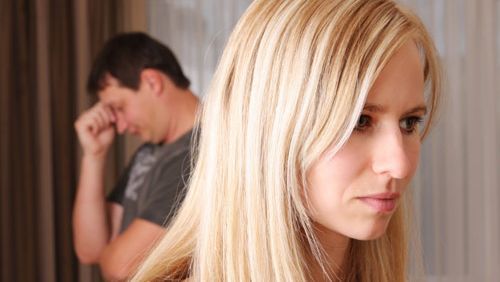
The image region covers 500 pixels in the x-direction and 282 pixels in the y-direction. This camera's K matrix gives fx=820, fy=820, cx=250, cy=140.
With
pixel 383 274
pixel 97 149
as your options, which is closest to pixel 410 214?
pixel 383 274

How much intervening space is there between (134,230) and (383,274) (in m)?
0.83

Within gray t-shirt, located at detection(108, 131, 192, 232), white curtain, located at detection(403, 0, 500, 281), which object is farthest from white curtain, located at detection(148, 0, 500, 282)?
gray t-shirt, located at detection(108, 131, 192, 232)

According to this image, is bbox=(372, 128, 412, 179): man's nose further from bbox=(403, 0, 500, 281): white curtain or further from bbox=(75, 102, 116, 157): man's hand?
bbox=(403, 0, 500, 281): white curtain

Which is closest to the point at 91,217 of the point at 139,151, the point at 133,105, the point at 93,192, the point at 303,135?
the point at 93,192

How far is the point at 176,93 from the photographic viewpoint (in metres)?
2.23

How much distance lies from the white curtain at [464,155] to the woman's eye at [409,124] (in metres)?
1.96

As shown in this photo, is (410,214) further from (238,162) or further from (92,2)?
(92,2)

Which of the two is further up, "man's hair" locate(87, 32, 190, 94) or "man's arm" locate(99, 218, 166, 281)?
"man's hair" locate(87, 32, 190, 94)

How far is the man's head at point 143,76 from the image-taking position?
2225 millimetres

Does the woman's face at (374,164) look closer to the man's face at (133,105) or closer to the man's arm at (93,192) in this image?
the man's face at (133,105)

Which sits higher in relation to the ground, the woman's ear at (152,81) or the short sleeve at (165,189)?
the woman's ear at (152,81)

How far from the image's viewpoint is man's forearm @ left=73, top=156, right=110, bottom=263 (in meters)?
2.46

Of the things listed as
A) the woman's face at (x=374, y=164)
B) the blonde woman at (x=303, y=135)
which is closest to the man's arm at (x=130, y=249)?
the blonde woman at (x=303, y=135)

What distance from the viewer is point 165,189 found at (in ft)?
6.50
